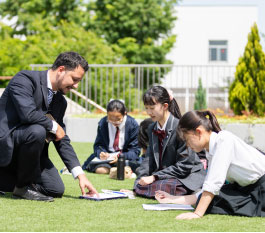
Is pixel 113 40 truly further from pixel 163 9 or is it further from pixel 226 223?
pixel 226 223

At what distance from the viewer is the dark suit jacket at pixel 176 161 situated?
5016 mm

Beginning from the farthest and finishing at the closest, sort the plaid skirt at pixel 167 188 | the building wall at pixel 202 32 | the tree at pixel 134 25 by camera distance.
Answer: the building wall at pixel 202 32 → the tree at pixel 134 25 → the plaid skirt at pixel 167 188

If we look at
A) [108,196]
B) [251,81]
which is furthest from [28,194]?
[251,81]

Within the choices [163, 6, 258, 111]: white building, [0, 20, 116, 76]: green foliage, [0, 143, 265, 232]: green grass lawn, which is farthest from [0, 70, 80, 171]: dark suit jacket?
[163, 6, 258, 111]: white building

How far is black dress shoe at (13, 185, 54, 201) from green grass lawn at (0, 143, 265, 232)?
83mm

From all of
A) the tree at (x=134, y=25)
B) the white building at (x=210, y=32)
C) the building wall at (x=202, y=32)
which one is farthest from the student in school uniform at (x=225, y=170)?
the building wall at (x=202, y=32)

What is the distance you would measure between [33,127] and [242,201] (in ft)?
6.12

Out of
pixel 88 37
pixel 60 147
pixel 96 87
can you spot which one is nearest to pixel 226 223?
pixel 60 147

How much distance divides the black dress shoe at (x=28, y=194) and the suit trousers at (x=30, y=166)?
45 millimetres

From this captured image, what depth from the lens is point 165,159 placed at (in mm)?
5137

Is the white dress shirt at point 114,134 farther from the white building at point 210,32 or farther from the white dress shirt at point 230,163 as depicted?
the white building at point 210,32

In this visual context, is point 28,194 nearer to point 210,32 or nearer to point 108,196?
point 108,196

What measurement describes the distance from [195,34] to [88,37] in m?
12.6

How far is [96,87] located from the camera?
13.3m
